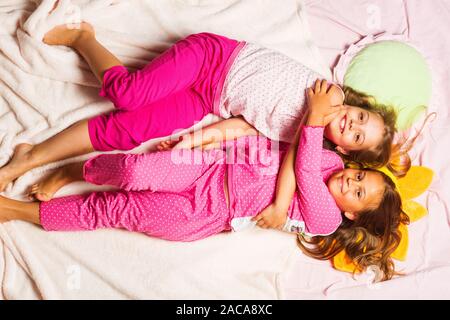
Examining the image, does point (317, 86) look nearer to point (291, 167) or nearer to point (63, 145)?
point (291, 167)

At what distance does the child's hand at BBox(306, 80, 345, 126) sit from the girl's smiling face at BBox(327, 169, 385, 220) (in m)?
0.15

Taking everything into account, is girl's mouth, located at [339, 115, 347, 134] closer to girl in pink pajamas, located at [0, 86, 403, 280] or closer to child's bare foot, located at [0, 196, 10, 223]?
girl in pink pajamas, located at [0, 86, 403, 280]

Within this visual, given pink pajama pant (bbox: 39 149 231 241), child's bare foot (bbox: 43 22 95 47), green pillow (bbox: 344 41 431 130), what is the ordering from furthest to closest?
green pillow (bbox: 344 41 431 130) < child's bare foot (bbox: 43 22 95 47) < pink pajama pant (bbox: 39 149 231 241)

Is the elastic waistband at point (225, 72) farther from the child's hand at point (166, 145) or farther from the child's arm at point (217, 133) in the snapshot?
the child's hand at point (166, 145)

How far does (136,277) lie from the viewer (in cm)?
140

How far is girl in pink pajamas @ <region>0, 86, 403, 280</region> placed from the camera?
53.4 inches

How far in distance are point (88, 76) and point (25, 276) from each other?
567 mm

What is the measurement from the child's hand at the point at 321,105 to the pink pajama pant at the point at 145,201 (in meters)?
0.31

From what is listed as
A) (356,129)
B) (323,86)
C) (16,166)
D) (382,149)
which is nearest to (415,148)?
(382,149)

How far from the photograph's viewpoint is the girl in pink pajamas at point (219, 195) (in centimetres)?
136

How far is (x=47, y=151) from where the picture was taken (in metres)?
1.41

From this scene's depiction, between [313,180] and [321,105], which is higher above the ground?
[321,105]

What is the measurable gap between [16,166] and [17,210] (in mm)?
117

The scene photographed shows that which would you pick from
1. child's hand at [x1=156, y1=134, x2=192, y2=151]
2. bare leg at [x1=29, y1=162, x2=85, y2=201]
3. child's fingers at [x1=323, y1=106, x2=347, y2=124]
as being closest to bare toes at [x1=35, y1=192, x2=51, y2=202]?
bare leg at [x1=29, y1=162, x2=85, y2=201]
